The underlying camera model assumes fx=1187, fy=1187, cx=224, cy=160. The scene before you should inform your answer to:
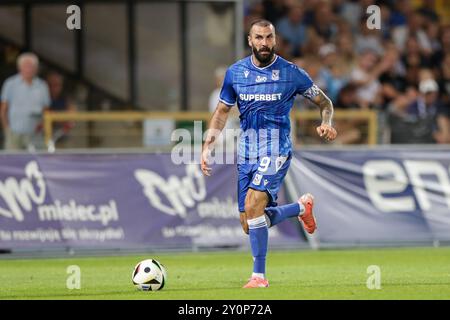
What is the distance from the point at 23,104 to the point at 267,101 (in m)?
8.29

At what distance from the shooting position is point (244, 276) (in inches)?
537

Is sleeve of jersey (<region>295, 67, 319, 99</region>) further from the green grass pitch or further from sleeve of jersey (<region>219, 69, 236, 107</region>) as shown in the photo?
the green grass pitch

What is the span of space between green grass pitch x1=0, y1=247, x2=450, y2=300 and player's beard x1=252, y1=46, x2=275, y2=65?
2.34 meters

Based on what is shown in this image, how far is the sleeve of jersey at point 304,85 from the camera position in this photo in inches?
493

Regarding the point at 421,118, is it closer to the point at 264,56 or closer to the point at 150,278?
the point at 264,56

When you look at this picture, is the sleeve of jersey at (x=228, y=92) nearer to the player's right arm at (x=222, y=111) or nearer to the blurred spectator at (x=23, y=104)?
the player's right arm at (x=222, y=111)

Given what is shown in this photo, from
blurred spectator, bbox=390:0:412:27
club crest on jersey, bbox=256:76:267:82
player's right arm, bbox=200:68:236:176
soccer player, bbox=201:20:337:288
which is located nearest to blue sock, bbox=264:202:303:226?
soccer player, bbox=201:20:337:288

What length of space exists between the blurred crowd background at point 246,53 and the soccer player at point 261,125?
775 centimetres

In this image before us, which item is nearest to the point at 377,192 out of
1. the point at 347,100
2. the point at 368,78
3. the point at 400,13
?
the point at 347,100

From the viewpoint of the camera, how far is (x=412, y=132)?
20.4 m

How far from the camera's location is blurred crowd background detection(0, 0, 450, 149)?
21000mm
